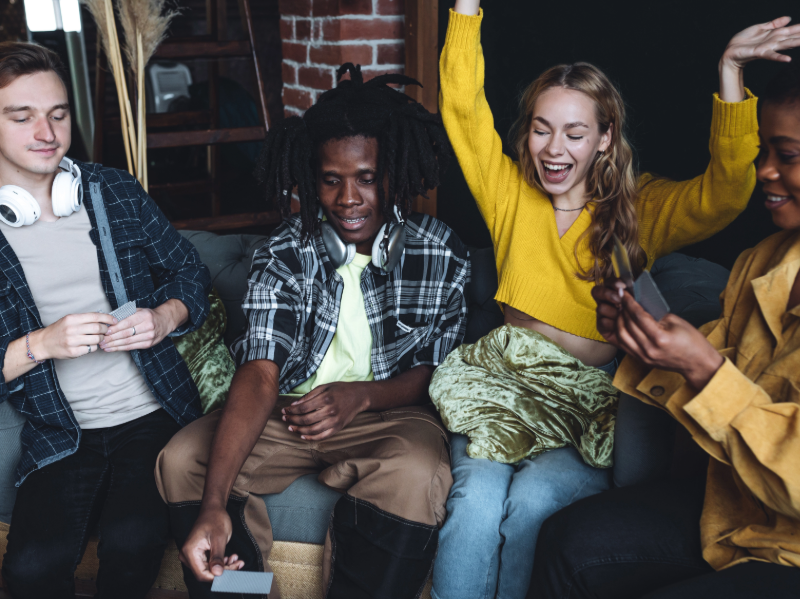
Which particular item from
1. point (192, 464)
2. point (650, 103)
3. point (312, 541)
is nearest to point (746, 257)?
point (650, 103)

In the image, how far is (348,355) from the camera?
6.52 feet

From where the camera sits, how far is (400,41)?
9.92 feet

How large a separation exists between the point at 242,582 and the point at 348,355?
807 millimetres

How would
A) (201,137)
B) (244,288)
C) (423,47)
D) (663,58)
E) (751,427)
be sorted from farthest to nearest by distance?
(201,137) < (423,47) < (244,288) < (663,58) < (751,427)

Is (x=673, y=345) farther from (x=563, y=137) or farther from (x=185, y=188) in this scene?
(x=185, y=188)

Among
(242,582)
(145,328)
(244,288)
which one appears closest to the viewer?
(242,582)

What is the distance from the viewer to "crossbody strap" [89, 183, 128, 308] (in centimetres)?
187

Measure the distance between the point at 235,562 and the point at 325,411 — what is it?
45cm

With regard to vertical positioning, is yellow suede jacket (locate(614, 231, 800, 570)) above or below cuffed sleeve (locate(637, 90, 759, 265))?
below

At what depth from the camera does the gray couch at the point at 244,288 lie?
69.7 inches

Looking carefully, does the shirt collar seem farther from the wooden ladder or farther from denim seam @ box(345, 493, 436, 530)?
the wooden ladder

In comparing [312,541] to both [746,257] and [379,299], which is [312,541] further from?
[746,257]

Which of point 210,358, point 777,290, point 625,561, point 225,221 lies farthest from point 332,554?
point 225,221

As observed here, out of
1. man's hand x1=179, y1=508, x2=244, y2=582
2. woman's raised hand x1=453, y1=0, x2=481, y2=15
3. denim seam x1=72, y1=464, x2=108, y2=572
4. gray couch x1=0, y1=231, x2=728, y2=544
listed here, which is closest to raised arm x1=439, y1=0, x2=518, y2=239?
woman's raised hand x1=453, y1=0, x2=481, y2=15
